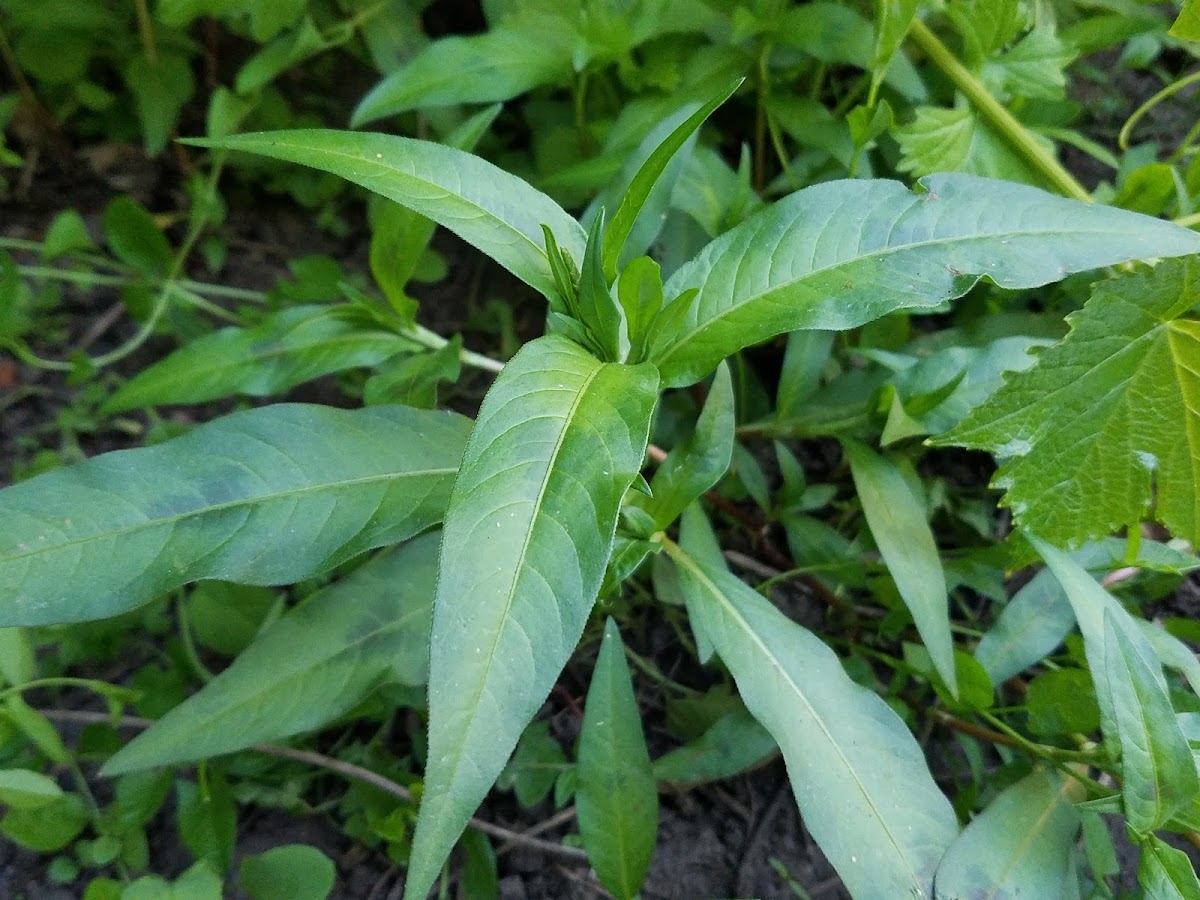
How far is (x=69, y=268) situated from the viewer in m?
1.51

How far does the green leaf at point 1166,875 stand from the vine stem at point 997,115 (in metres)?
0.83

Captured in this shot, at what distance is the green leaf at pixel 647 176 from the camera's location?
25.0 inches

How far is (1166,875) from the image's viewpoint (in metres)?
0.73

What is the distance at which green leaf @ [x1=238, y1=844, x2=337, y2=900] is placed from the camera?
0.90 metres

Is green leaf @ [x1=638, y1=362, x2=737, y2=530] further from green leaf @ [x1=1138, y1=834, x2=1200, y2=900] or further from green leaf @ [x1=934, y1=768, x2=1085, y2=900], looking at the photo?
green leaf @ [x1=1138, y1=834, x2=1200, y2=900]

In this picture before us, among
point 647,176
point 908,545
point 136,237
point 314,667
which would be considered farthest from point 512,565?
point 136,237

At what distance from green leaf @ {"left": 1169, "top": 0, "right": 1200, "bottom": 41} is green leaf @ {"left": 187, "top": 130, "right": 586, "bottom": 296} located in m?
0.65

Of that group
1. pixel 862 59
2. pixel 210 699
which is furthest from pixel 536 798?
pixel 862 59

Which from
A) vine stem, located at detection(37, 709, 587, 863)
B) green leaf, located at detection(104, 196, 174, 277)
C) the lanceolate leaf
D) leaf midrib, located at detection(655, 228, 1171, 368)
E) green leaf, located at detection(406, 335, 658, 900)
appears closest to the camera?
green leaf, located at detection(406, 335, 658, 900)

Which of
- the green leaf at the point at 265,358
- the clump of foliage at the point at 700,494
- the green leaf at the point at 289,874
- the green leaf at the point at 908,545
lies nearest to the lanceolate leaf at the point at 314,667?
the clump of foliage at the point at 700,494

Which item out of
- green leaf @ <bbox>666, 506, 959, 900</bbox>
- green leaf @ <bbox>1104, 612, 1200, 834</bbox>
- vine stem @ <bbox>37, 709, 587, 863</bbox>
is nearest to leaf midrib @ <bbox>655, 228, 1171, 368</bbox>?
green leaf @ <bbox>666, 506, 959, 900</bbox>

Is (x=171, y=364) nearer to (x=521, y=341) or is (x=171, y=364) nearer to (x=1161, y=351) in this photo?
(x=521, y=341)

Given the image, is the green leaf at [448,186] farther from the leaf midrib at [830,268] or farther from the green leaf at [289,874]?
the green leaf at [289,874]

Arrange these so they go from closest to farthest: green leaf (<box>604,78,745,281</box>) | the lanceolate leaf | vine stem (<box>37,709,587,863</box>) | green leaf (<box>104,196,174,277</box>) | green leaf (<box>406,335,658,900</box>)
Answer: green leaf (<box>406,335,658,900</box>) → green leaf (<box>604,78,745,281</box>) → the lanceolate leaf → vine stem (<box>37,709,587,863</box>) → green leaf (<box>104,196,174,277</box>)
